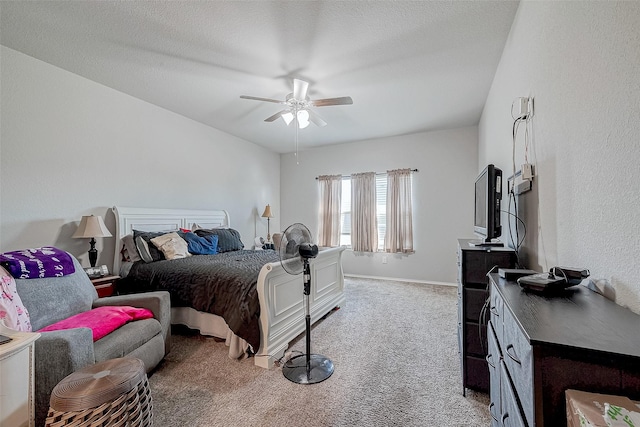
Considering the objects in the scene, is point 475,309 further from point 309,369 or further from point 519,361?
point 309,369

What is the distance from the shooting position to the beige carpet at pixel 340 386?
1595mm

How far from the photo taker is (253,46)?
7.61 feet

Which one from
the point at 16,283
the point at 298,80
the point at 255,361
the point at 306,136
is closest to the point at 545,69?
A: the point at 298,80

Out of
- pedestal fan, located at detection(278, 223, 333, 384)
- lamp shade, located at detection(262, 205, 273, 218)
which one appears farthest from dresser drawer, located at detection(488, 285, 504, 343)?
lamp shade, located at detection(262, 205, 273, 218)

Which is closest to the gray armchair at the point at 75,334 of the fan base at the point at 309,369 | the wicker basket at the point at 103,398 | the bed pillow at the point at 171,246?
the wicker basket at the point at 103,398

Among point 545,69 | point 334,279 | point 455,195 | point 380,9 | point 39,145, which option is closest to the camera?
point 545,69

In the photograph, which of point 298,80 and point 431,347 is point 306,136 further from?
point 431,347

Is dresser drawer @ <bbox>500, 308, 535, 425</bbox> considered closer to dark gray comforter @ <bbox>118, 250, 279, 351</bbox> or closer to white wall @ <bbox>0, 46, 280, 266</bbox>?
dark gray comforter @ <bbox>118, 250, 279, 351</bbox>

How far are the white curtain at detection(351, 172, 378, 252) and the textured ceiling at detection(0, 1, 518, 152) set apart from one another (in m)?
1.78

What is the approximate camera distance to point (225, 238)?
151 inches

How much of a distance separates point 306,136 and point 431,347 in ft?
12.7

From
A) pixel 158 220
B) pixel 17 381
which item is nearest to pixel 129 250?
pixel 158 220

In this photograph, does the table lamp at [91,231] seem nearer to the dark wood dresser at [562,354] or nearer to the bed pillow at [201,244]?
the bed pillow at [201,244]

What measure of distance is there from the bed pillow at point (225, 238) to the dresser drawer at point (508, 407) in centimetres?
341
